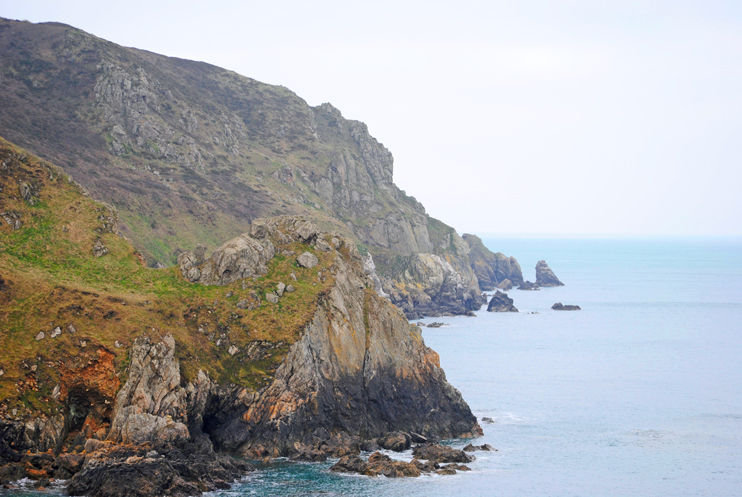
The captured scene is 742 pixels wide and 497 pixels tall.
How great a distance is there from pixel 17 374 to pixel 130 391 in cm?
761

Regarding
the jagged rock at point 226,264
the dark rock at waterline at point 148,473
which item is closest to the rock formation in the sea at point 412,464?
the dark rock at waterline at point 148,473

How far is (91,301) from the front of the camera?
171 ft

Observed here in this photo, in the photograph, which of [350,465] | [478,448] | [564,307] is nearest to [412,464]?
[350,465]

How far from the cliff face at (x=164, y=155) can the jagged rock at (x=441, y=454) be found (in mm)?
61548

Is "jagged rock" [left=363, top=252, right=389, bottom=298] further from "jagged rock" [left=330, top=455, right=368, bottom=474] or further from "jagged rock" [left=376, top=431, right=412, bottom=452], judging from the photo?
"jagged rock" [left=330, top=455, right=368, bottom=474]

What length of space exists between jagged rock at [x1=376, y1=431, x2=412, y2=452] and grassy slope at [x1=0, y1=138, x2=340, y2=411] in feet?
37.1

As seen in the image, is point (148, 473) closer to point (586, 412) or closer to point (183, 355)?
point (183, 355)

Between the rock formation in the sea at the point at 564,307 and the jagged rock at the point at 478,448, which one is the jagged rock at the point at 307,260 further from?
the rock formation in the sea at the point at 564,307

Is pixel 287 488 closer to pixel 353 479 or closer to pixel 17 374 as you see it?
pixel 353 479

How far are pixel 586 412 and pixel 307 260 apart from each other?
116 feet

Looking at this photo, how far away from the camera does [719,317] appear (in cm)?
15100

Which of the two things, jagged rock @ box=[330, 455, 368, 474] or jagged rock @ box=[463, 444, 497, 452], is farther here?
jagged rock @ box=[463, 444, 497, 452]

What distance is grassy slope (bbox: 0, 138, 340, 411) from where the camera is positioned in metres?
48.2

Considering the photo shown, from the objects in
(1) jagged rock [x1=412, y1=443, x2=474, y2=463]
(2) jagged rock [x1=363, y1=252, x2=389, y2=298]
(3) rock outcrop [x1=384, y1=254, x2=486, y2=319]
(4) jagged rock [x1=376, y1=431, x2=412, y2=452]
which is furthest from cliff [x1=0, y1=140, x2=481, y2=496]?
(3) rock outcrop [x1=384, y1=254, x2=486, y2=319]
